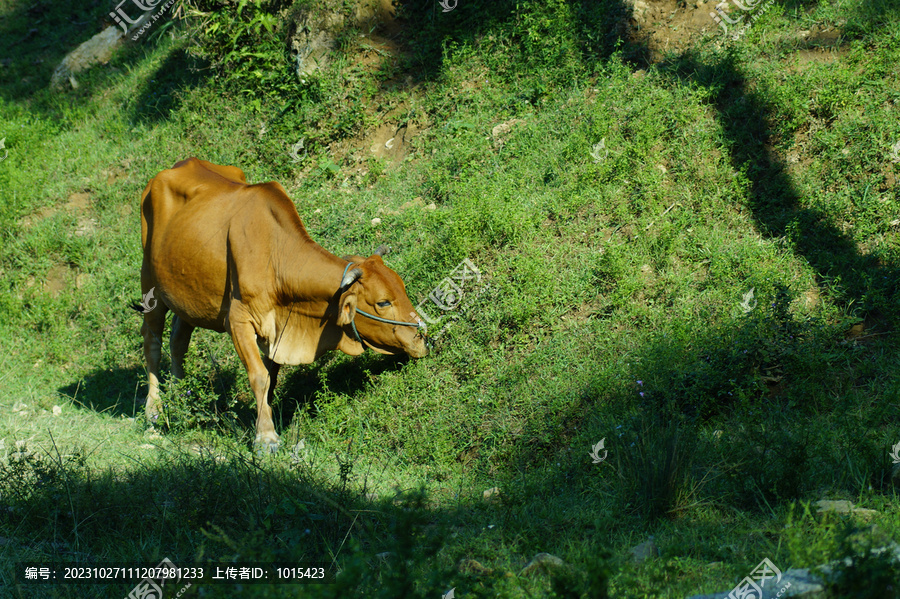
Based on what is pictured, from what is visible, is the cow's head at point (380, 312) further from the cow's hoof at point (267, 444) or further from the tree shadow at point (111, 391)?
the tree shadow at point (111, 391)

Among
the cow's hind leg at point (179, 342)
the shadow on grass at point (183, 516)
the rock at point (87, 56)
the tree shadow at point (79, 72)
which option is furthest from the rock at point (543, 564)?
the rock at point (87, 56)

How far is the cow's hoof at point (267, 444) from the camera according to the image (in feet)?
19.1

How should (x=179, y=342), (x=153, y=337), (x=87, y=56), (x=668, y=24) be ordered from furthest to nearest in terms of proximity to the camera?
(x=87, y=56)
(x=668, y=24)
(x=153, y=337)
(x=179, y=342)

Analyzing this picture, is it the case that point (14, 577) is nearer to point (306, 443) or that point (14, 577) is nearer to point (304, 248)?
point (306, 443)

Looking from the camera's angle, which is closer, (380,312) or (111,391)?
(380,312)

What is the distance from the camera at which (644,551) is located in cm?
376

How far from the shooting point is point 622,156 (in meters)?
7.30

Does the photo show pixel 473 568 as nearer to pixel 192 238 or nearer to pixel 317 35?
pixel 192 238

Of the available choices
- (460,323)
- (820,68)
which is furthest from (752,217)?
(460,323)

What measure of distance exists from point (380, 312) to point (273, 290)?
→ 3.12 feet

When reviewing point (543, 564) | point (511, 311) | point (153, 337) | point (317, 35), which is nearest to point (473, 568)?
point (543, 564)

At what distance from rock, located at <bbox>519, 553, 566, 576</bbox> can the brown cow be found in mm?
2761

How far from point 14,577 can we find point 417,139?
6.42m

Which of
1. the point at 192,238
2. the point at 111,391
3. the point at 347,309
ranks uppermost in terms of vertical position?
the point at 192,238
